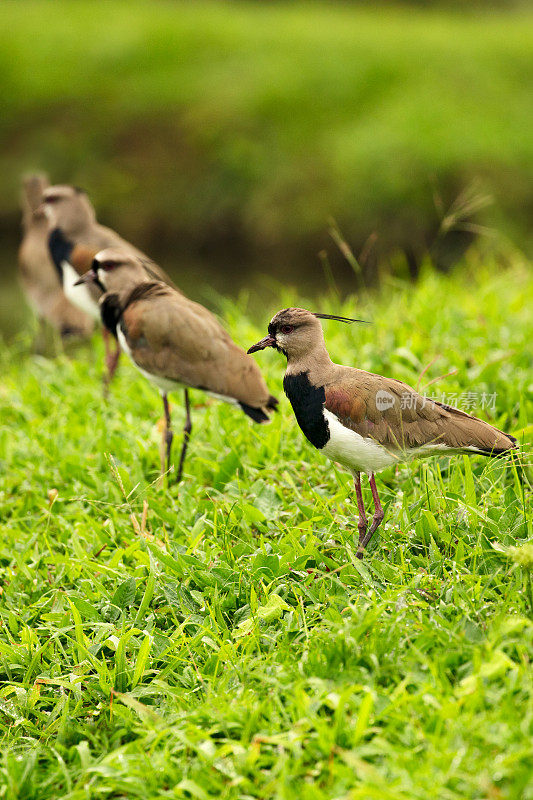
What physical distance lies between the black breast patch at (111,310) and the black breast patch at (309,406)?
1686mm

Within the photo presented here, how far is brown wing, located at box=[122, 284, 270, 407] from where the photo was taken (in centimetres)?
418

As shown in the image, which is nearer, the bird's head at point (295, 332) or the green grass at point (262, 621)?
the green grass at point (262, 621)

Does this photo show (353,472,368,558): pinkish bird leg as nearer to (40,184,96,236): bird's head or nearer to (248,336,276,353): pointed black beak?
(248,336,276,353): pointed black beak

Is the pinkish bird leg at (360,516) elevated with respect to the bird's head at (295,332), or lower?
lower

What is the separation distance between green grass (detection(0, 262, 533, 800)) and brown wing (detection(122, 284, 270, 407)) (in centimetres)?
31

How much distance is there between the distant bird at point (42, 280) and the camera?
735 centimetres

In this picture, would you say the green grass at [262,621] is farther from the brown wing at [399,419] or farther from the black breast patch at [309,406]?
the black breast patch at [309,406]

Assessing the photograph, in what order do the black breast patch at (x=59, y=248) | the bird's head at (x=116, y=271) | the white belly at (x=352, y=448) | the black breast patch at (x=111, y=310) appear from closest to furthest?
the white belly at (x=352, y=448) → the black breast patch at (x=111, y=310) → the bird's head at (x=116, y=271) → the black breast patch at (x=59, y=248)

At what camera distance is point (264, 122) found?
599 inches

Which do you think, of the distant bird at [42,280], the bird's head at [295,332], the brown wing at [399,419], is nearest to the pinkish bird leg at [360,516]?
the brown wing at [399,419]

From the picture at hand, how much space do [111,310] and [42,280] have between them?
127 inches

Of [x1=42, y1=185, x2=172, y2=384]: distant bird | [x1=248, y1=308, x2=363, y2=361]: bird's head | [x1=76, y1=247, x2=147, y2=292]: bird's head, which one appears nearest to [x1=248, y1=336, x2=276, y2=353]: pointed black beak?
[x1=248, y1=308, x2=363, y2=361]: bird's head

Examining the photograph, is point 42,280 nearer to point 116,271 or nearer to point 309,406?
point 116,271

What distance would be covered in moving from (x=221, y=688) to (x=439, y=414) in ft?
4.05
